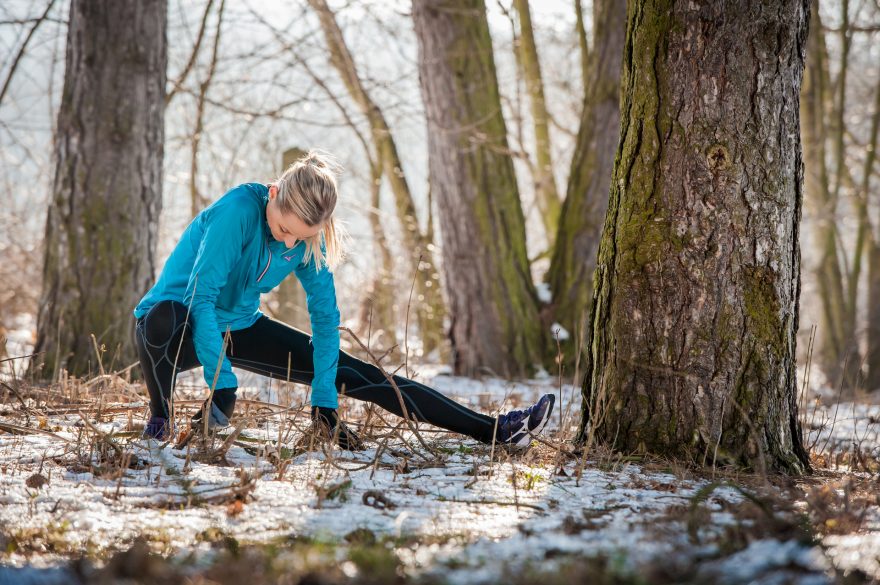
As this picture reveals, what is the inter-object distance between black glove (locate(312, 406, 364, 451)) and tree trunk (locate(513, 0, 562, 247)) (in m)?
6.71

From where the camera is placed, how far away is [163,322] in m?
3.13

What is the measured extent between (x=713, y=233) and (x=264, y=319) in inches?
80.6

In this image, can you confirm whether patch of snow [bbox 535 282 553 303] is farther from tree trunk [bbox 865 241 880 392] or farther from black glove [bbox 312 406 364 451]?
tree trunk [bbox 865 241 880 392]

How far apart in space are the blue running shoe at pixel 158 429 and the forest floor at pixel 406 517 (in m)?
0.06

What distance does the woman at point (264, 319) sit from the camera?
121 inches

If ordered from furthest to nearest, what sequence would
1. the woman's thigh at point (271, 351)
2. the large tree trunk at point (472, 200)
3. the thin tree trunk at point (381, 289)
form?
the thin tree trunk at point (381, 289) < the large tree trunk at point (472, 200) < the woman's thigh at point (271, 351)

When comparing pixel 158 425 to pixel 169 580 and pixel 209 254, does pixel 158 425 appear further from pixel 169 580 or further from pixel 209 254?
pixel 169 580

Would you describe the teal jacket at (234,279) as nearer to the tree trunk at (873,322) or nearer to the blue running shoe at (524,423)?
the blue running shoe at (524,423)

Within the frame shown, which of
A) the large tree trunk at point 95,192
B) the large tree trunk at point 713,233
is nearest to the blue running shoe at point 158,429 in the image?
the large tree trunk at point 713,233

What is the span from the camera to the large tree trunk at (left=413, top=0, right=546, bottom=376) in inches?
273

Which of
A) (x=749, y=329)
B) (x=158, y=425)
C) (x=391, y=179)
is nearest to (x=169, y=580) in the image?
(x=158, y=425)

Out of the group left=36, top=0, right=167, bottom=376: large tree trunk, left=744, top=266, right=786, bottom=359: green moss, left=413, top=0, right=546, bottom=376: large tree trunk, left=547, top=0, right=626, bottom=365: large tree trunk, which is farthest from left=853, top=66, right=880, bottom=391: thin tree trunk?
left=36, top=0, right=167, bottom=376: large tree trunk

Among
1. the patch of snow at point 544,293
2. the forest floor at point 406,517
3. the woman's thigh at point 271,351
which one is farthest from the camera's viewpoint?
the patch of snow at point 544,293

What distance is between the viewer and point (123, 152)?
5188 mm
